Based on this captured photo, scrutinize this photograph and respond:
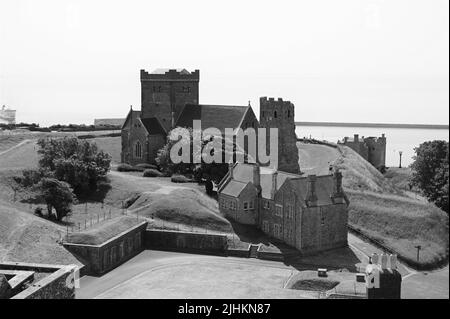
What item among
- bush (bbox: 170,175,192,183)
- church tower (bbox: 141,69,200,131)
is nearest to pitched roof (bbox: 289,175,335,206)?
bush (bbox: 170,175,192,183)

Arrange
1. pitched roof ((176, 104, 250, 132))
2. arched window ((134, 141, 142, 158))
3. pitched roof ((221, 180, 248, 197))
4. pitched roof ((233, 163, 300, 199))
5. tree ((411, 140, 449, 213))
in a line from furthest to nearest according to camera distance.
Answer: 1. arched window ((134, 141, 142, 158))
2. pitched roof ((176, 104, 250, 132))
3. tree ((411, 140, 449, 213))
4. pitched roof ((221, 180, 248, 197))
5. pitched roof ((233, 163, 300, 199))

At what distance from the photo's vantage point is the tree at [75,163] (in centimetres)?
→ 6306

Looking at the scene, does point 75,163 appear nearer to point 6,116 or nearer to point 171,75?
point 171,75

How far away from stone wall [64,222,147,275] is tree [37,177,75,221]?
22.7ft

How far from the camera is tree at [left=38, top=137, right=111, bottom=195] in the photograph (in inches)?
2483

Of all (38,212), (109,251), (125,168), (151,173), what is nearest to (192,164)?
(151,173)

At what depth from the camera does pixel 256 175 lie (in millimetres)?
57594

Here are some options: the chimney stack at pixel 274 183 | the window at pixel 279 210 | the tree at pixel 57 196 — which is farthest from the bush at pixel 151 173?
the window at pixel 279 210

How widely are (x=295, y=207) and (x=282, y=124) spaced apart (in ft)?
92.7

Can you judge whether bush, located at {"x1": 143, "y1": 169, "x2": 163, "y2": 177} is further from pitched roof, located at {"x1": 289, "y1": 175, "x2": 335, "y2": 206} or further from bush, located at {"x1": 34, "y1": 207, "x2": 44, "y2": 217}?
pitched roof, located at {"x1": 289, "y1": 175, "x2": 335, "y2": 206}

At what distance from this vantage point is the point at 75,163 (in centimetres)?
6353

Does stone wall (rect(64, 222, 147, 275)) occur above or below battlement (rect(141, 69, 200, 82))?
below
